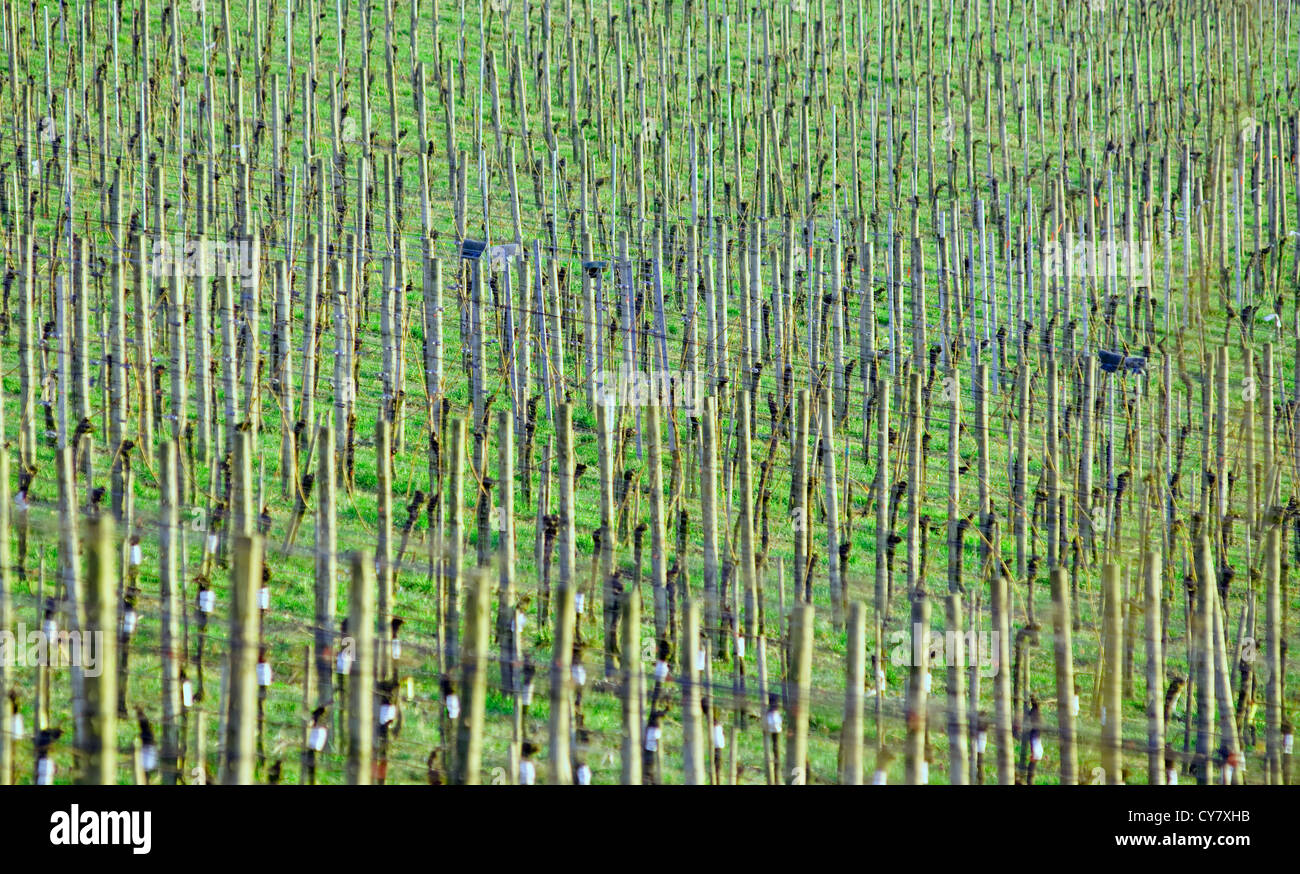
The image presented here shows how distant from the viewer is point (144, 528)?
8.73 meters

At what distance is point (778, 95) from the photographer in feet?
60.1

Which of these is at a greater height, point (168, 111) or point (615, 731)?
point (168, 111)

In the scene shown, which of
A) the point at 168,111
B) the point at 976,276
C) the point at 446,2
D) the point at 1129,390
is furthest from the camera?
the point at 446,2

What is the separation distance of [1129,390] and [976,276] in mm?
1553

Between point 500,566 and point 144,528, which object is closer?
point 500,566

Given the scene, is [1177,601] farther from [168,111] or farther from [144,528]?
[168,111]

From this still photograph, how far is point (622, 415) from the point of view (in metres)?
10.1

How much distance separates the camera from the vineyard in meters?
7.23

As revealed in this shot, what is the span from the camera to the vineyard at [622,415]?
7227mm

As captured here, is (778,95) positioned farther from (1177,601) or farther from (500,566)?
(500,566)
